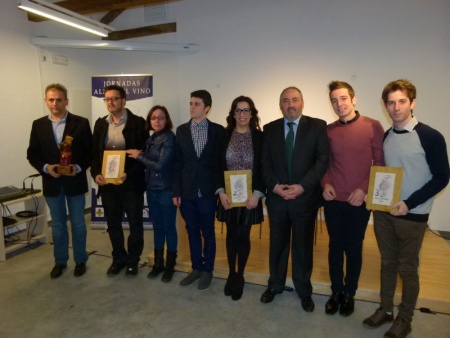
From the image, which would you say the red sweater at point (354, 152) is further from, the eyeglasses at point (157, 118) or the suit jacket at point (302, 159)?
the eyeglasses at point (157, 118)

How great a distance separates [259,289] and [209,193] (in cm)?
98

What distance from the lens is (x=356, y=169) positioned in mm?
2244

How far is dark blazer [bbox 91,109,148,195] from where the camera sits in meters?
2.92

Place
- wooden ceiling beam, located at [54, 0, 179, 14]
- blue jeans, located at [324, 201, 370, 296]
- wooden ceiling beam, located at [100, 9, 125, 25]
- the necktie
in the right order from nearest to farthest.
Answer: blue jeans, located at [324, 201, 370, 296] → the necktie → wooden ceiling beam, located at [54, 0, 179, 14] → wooden ceiling beam, located at [100, 9, 125, 25]

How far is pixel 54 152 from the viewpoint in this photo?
2988 mm

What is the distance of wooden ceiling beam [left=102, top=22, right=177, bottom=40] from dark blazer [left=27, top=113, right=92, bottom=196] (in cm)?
306

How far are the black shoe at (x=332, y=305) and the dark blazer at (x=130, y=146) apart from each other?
1844 mm

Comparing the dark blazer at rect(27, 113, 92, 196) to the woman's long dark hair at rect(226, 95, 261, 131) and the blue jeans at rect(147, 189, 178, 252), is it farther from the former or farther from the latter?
the woman's long dark hair at rect(226, 95, 261, 131)

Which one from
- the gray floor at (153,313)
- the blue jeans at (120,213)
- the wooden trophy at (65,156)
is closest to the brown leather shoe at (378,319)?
the gray floor at (153,313)

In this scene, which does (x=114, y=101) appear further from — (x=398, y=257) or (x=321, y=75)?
(x=321, y=75)

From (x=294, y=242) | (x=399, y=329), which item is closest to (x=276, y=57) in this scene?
(x=294, y=242)

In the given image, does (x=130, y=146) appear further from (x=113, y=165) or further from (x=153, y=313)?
(x=153, y=313)

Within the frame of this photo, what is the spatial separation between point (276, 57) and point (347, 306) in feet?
11.6

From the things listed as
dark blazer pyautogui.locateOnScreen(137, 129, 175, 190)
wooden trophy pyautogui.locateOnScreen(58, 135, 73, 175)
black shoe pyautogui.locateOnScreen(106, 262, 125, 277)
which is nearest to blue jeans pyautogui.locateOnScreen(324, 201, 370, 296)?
dark blazer pyautogui.locateOnScreen(137, 129, 175, 190)
